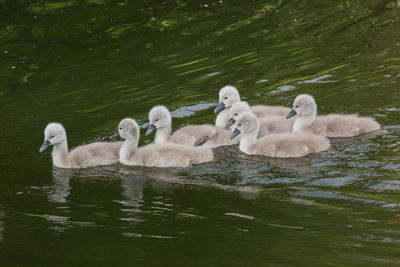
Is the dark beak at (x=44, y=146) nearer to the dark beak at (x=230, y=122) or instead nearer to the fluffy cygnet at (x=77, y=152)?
the fluffy cygnet at (x=77, y=152)

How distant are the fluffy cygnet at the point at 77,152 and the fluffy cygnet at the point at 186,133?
1.68 ft

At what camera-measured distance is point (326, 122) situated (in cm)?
825

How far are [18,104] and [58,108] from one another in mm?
679

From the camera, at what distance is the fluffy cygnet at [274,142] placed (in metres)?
7.66

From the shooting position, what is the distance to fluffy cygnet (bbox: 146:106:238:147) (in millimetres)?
8188

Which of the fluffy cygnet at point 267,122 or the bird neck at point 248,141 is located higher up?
the fluffy cygnet at point 267,122

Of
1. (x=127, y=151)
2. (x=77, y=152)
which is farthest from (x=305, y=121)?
(x=77, y=152)

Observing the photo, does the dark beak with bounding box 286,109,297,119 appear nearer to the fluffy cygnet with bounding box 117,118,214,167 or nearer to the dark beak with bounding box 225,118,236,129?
the dark beak with bounding box 225,118,236,129

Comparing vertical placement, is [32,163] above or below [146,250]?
above

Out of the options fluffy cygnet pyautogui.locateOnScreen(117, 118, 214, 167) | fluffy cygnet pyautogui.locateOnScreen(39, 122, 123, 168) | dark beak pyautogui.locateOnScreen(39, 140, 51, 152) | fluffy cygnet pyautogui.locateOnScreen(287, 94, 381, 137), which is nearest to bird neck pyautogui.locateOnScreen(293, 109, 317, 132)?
fluffy cygnet pyautogui.locateOnScreen(287, 94, 381, 137)

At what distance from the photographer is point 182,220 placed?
6.04 m

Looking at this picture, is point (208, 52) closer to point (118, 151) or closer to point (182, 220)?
point (118, 151)

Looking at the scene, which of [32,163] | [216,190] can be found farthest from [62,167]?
[216,190]

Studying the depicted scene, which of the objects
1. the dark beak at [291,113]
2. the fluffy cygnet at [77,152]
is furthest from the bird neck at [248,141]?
the fluffy cygnet at [77,152]
